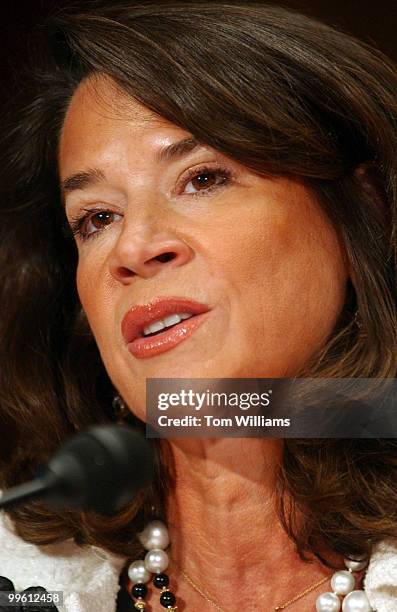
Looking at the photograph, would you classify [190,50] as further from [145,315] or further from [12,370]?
[12,370]

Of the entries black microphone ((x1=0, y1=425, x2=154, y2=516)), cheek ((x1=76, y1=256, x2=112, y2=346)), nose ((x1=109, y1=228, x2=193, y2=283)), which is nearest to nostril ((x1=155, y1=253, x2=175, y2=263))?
nose ((x1=109, y1=228, x2=193, y2=283))

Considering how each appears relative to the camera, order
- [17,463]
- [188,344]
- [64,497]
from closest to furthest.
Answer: [64,497] → [188,344] → [17,463]

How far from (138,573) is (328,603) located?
195 millimetres

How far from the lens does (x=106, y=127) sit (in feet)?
2.97

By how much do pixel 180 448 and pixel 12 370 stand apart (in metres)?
0.24

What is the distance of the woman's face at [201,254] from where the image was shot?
2.70ft

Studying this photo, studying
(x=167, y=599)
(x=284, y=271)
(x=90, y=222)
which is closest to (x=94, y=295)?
(x=90, y=222)

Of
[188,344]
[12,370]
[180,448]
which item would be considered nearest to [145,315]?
[188,344]

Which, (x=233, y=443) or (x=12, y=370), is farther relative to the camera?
(x=12, y=370)

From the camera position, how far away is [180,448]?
947 mm

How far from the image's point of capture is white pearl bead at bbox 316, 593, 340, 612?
88 centimetres

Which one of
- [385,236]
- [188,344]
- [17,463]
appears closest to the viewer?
[188,344]

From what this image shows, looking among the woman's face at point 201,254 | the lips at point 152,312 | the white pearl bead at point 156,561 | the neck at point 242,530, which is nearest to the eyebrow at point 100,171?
the woman's face at point 201,254

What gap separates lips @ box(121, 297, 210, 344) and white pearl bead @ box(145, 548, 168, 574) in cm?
24
